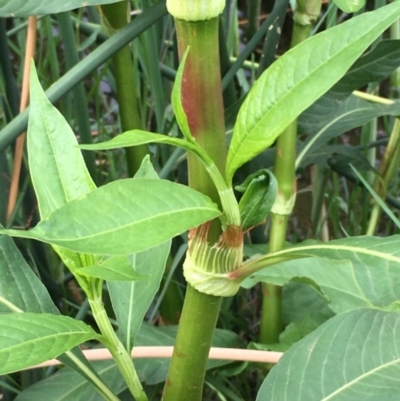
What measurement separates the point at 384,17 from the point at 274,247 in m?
0.36

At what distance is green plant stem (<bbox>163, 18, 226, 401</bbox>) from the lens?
0.28 meters

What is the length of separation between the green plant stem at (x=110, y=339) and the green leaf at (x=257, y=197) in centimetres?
11

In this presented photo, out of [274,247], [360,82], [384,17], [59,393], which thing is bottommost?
[59,393]

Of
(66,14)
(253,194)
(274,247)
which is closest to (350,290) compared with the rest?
(274,247)

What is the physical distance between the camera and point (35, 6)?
0.42 meters

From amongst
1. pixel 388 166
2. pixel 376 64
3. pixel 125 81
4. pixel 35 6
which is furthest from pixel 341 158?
pixel 35 6

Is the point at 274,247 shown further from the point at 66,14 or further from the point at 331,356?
the point at 66,14

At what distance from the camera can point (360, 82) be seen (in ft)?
2.00

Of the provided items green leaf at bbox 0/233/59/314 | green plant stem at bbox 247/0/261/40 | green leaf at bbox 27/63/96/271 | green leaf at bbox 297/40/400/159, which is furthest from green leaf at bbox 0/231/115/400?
green plant stem at bbox 247/0/261/40

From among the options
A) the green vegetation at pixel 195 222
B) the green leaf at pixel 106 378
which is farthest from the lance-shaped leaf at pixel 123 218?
the green leaf at pixel 106 378

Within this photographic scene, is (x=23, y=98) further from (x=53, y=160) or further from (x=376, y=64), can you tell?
(x=376, y=64)

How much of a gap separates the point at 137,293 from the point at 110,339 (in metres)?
0.06

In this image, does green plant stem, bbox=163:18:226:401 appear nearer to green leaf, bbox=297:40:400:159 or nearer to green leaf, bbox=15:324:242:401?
green leaf, bbox=15:324:242:401

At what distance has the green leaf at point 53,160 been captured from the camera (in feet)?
1.14
